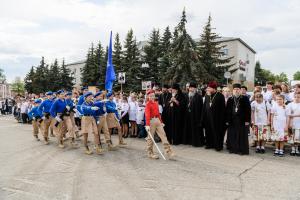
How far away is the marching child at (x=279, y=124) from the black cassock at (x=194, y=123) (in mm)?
2416

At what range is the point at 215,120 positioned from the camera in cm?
1077

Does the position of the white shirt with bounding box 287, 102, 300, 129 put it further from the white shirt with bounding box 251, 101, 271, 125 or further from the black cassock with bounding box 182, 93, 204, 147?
the black cassock with bounding box 182, 93, 204, 147

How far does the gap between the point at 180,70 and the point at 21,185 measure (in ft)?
78.0

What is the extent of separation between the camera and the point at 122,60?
44938mm

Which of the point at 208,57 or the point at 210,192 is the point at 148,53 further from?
the point at 210,192

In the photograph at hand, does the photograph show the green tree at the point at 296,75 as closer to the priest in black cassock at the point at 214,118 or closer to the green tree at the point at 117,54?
the green tree at the point at 117,54

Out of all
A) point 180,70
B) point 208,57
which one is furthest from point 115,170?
point 208,57

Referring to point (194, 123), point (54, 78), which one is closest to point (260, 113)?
point (194, 123)

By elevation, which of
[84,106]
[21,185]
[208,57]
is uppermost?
[208,57]

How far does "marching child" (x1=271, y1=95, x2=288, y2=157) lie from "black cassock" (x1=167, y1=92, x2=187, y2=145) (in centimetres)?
324

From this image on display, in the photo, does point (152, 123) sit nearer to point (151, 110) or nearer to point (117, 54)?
point (151, 110)

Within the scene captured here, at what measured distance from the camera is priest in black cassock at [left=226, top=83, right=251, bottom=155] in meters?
9.96

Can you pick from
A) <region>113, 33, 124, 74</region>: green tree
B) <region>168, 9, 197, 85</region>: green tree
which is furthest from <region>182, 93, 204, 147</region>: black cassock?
<region>113, 33, 124, 74</region>: green tree

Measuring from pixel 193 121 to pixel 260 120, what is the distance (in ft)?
7.67
